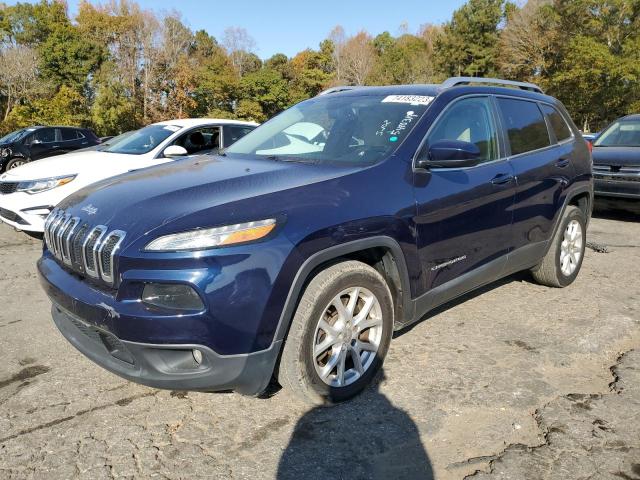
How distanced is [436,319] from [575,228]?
179cm

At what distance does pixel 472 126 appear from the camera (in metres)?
3.78

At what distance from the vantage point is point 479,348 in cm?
371

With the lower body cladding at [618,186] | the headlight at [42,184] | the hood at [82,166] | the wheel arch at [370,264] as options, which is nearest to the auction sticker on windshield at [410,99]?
the wheel arch at [370,264]

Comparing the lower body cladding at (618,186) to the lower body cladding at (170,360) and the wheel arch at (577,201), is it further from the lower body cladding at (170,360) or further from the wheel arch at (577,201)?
the lower body cladding at (170,360)

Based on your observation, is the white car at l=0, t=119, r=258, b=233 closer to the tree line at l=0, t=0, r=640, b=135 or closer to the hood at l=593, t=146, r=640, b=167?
the hood at l=593, t=146, r=640, b=167

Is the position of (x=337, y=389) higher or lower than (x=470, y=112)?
lower

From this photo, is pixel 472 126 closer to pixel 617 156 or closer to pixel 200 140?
Result: pixel 200 140

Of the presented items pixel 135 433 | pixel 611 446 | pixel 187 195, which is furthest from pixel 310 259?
pixel 611 446

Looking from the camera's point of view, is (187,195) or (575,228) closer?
(187,195)

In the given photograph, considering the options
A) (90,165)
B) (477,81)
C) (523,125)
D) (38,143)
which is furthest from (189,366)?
(38,143)

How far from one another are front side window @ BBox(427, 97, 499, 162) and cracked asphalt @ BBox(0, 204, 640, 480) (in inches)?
53.5

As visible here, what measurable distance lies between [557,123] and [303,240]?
3.31 m

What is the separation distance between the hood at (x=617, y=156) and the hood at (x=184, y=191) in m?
6.77

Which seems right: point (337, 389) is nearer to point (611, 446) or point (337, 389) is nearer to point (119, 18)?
point (611, 446)
